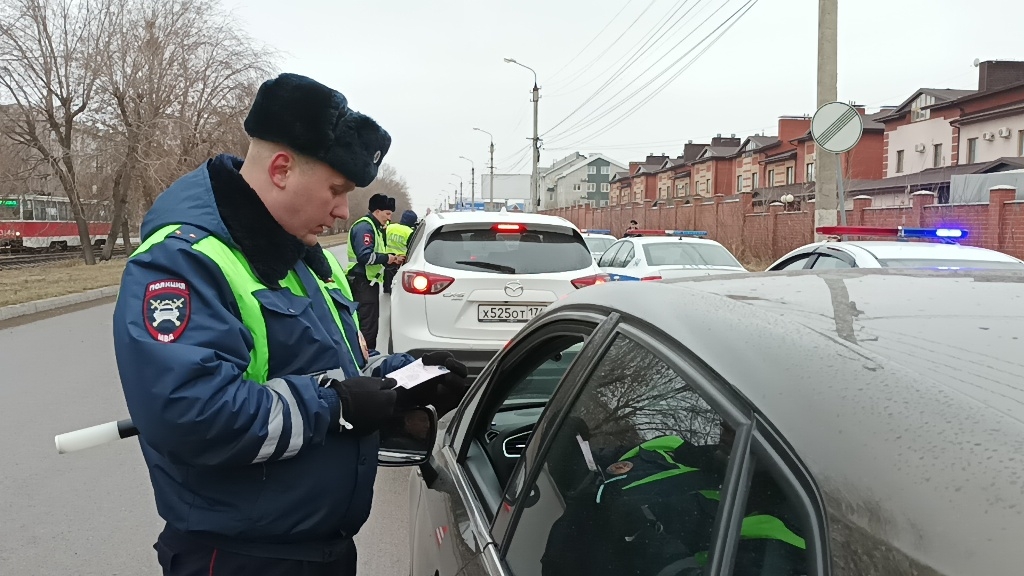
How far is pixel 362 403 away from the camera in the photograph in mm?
1888

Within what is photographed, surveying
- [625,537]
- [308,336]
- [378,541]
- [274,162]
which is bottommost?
[378,541]

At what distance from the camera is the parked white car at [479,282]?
20.9ft

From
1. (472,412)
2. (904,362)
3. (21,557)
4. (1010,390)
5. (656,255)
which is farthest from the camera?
(656,255)

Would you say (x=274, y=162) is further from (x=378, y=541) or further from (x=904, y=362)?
(x=378, y=541)

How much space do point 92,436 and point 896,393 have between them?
1711 millimetres

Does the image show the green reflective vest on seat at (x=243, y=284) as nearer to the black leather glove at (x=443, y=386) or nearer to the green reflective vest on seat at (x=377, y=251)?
the black leather glove at (x=443, y=386)

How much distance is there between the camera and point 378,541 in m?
4.25

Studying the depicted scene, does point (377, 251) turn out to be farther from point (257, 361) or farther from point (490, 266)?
point (257, 361)

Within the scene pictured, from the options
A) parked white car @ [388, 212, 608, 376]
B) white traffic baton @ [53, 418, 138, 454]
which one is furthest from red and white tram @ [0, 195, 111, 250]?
white traffic baton @ [53, 418, 138, 454]

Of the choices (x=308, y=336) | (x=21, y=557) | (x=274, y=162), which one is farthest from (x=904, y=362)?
(x=21, y=557)

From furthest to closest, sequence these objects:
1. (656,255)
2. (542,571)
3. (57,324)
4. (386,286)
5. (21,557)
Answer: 1. (57,324)
2. (656,255)
3. (386,286)
4. (21,557)
5. (542,571)

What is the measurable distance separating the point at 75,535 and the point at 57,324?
33.2 ft

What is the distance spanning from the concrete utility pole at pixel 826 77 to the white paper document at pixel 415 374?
9.66m

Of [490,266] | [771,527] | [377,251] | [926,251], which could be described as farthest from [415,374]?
[377,251]
